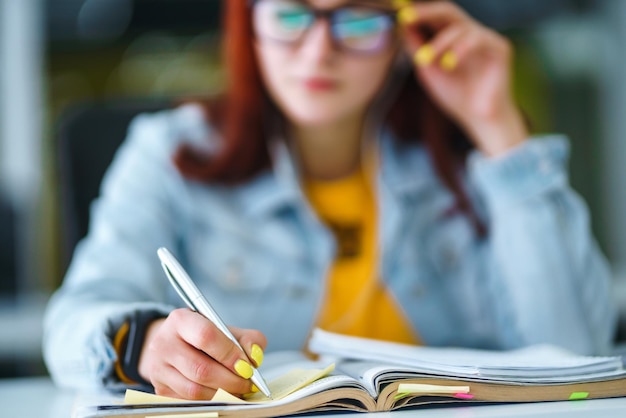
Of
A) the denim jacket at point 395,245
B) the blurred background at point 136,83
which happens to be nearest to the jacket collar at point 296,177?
the denim jacket at point 395,245

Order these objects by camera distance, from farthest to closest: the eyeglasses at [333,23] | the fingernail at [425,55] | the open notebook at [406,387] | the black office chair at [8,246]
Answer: the black office chair at [8,246], the fingernail at [425,55], the eyeglasses at [333,23], the open notebook at [406,387]

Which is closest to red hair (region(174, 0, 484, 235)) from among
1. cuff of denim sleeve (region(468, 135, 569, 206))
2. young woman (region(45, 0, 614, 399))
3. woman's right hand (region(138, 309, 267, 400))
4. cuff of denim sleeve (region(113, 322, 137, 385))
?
young woman (region(45, 0, 614, 399))

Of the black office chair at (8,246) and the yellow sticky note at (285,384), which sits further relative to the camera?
the black office chair at (8,246)

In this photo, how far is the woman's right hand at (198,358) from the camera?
0.64 meters

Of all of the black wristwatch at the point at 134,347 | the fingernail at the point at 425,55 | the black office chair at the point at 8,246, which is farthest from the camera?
the black office chair at the point at 8,246

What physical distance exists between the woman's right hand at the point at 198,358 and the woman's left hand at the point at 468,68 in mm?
666

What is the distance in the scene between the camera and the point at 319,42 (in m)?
1.10

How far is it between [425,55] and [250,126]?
306 millimetres

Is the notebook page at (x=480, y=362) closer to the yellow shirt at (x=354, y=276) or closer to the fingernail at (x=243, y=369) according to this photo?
the fingernail at (x=243, y=369)

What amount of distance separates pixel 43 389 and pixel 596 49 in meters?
2.70

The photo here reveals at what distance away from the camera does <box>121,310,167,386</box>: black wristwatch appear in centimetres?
77

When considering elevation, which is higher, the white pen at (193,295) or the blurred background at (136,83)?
the white pen at (193,295)

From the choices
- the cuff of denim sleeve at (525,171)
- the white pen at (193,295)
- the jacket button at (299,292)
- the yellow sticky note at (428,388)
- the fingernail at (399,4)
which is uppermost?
the fingernail at (399,4)

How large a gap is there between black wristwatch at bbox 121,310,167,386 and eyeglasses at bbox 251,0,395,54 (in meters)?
0.52
